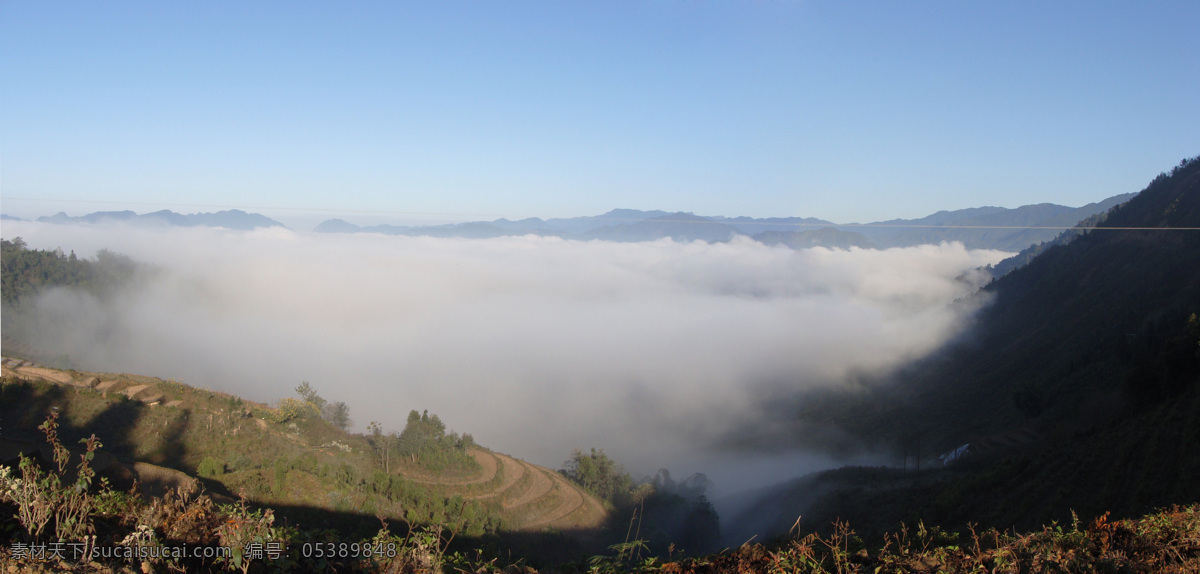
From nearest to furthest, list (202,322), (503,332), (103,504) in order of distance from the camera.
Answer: (103,504)
(202,322)
(503,332)

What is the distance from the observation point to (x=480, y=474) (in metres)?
28.2

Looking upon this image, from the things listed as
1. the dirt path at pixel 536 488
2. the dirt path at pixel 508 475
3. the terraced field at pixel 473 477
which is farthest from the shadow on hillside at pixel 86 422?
the dirt path at pixel 536 488

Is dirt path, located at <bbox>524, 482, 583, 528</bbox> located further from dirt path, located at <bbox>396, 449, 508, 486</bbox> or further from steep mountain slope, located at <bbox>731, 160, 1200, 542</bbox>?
steep mountain slope, located at <bbox>731, 160, 1200, 542</bbox>

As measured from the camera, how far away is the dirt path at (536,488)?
26.9m

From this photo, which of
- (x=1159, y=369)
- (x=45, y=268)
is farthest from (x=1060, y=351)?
(x=45, y=268)

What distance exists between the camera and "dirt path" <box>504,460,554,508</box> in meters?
26.9

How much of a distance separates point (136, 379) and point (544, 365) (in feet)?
276

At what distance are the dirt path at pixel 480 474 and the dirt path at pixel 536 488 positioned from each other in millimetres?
1860

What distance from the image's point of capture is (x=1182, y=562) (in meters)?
5.24

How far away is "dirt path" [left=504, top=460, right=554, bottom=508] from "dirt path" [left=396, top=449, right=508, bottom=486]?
1.86 m

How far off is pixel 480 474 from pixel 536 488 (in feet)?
10.4

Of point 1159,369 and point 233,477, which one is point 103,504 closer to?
point 233,477

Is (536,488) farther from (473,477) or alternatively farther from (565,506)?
(473,477)

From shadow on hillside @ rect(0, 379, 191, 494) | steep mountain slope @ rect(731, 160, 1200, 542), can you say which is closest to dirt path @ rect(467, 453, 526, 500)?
shadow on hillside @ rect(0, 379, 191, 494)
